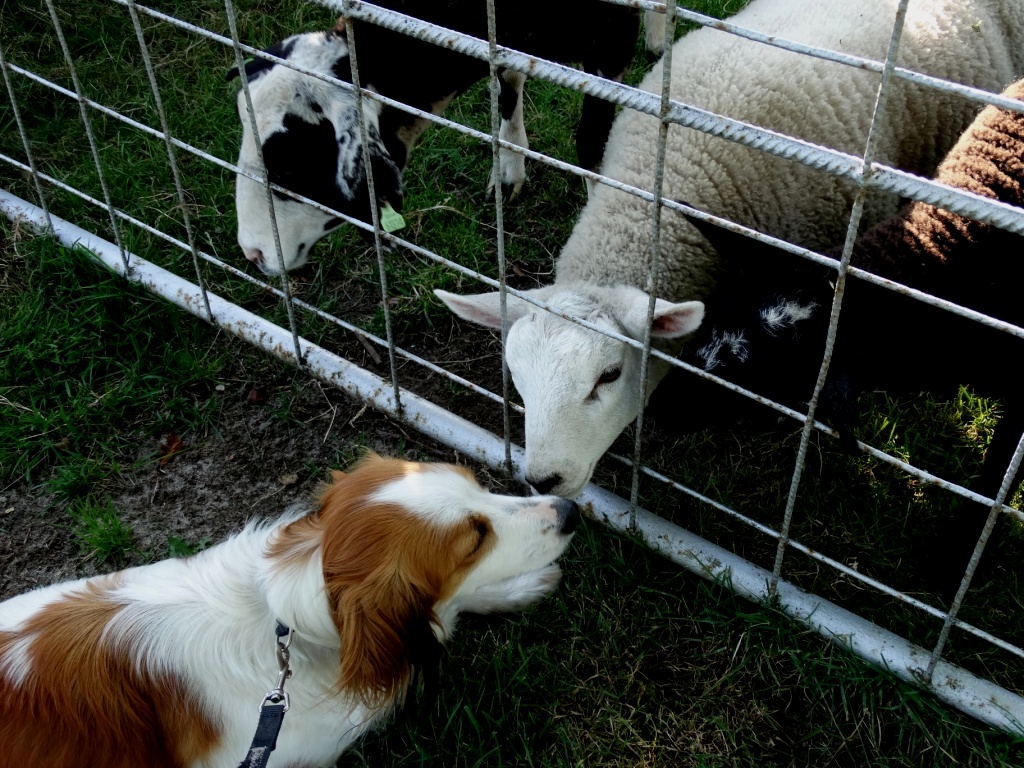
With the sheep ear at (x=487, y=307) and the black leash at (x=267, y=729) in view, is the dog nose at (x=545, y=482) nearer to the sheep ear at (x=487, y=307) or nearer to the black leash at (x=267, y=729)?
the sheep ear at (x=487, y=307)

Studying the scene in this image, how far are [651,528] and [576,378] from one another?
23.6 inches

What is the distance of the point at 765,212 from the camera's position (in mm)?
3465

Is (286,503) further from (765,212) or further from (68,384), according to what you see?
(765,212)

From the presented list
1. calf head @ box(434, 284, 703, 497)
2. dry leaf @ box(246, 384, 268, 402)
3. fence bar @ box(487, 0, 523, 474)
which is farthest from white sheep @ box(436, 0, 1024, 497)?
dry leaf @ box(246, 384, 268, 402)

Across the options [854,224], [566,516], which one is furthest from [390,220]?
[854,224]

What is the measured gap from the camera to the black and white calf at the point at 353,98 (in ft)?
12.3

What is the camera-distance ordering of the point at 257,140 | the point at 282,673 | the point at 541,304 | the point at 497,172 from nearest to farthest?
the point at 282,673, the point at 497,172, the point at 541,304, the point at 257,140

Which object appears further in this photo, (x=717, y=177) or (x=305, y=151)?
(x=305, y=151)

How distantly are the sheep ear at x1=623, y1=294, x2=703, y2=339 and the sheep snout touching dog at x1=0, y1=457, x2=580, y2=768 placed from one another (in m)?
0.69

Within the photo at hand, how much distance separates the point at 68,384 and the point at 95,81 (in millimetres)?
2619

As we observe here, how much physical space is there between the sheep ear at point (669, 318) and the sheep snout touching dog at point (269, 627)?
2.25 feet

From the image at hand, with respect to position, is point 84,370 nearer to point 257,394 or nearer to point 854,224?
point 257,394

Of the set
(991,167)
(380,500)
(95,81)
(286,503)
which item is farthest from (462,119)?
(380,500)

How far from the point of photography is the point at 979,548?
7.63ft
